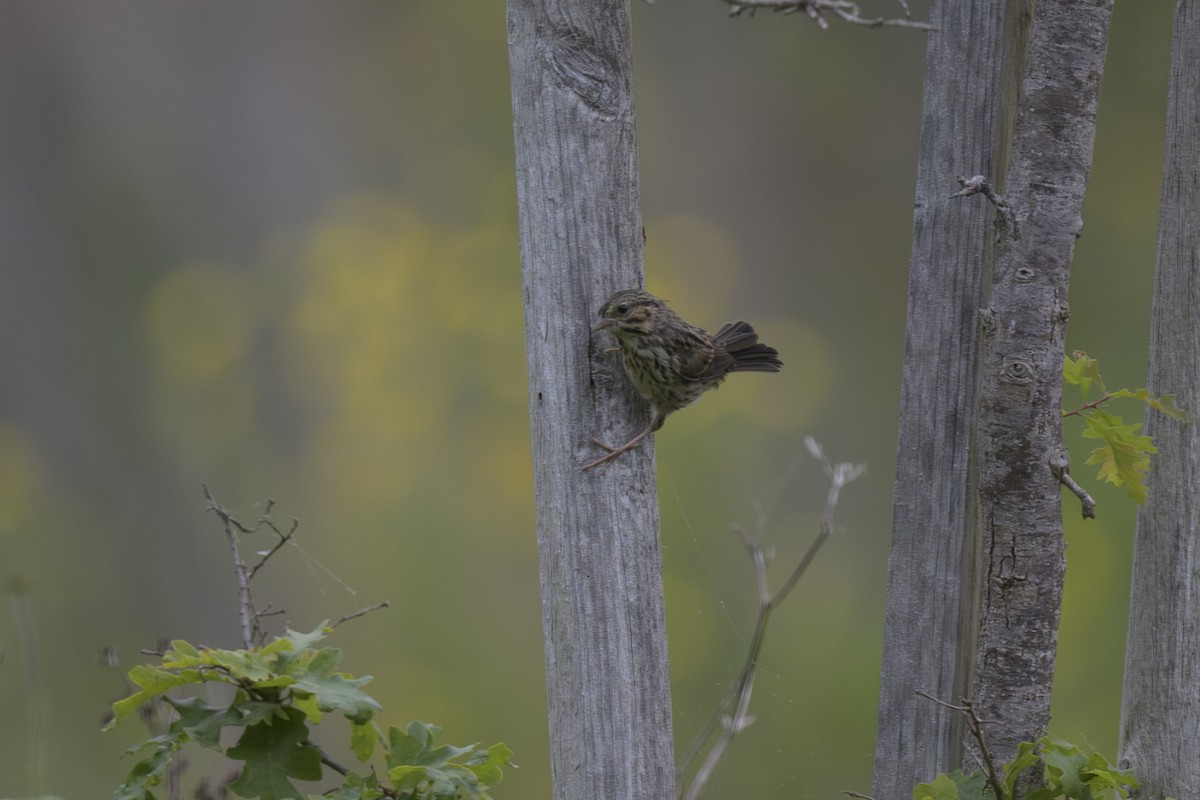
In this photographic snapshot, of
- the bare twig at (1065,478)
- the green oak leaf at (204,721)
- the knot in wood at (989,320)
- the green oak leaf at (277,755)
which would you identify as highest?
the knot in wood at (989,320)

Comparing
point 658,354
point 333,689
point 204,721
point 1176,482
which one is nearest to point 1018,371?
point 1176,482

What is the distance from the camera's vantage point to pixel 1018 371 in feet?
4.69

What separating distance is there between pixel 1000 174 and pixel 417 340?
1.49 metres

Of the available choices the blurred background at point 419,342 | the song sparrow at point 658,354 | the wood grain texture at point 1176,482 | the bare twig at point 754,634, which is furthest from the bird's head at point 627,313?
the blurred background at point 419,342

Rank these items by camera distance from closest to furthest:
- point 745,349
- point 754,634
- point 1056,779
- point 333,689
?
point 333,689, point 1056,779, point 745,349, point 754,634

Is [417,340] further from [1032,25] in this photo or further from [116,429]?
[1032,25]

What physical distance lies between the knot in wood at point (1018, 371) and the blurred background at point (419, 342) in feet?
3.93

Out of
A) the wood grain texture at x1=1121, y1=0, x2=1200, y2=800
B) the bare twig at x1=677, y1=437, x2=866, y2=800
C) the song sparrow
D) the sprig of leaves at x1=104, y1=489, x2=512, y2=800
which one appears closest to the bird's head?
the song sparrow

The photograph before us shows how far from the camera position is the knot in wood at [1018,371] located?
143cm

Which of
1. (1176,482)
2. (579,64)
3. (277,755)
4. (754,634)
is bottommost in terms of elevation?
(754,634)

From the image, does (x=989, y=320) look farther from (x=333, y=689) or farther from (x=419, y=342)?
(x=419, y=342)

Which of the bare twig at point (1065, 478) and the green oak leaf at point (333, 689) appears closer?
the green oak leaf at point (333, 689)

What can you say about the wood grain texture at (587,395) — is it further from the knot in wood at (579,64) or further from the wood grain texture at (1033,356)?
the wood grain texture at (1033,356)

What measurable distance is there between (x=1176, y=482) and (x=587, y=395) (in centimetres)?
91
